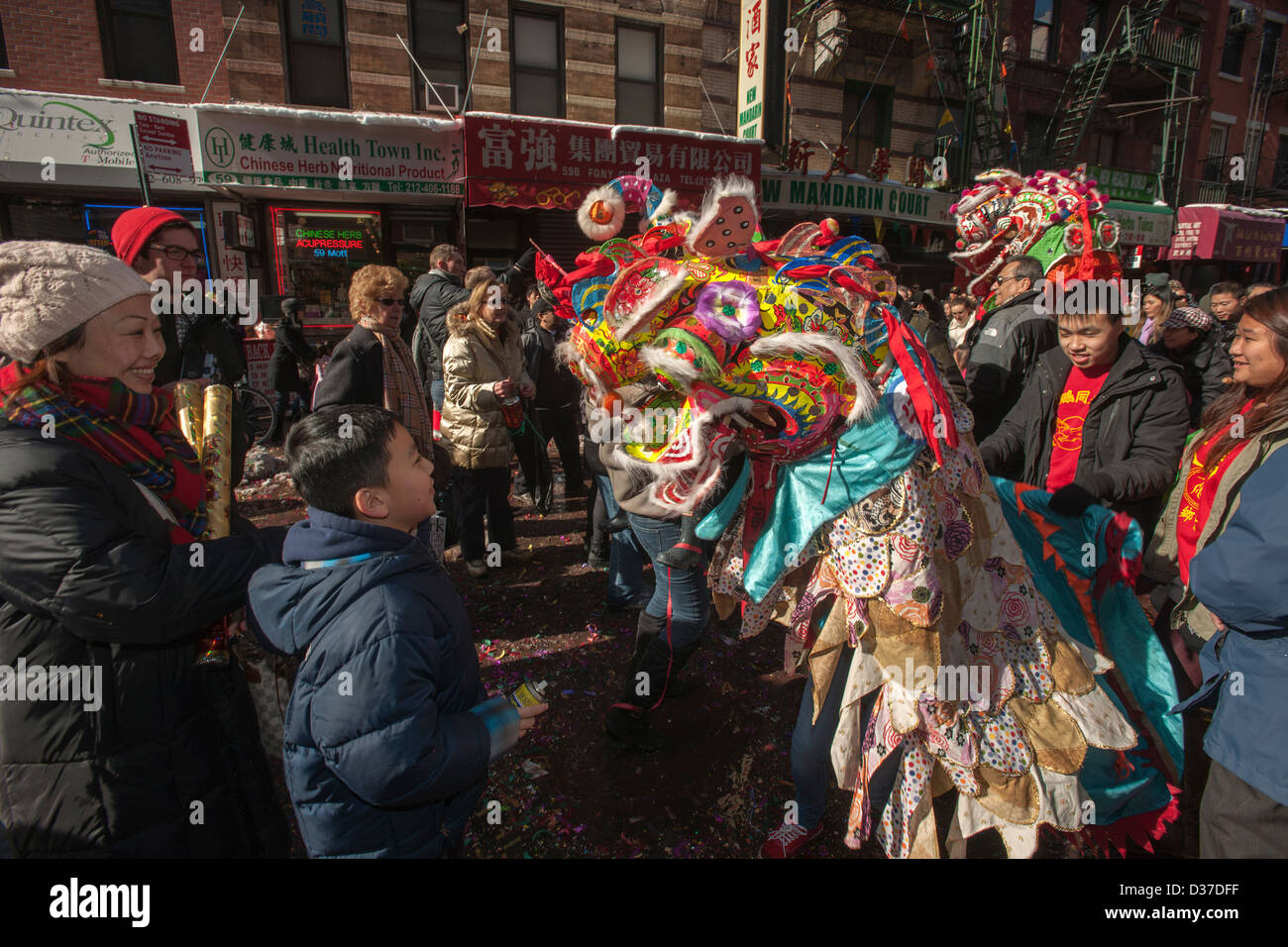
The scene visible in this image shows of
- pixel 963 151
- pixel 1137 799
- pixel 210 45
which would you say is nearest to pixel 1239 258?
pixel 963 151

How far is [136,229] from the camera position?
2.56m

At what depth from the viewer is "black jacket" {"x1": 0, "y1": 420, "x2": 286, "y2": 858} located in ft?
4.40

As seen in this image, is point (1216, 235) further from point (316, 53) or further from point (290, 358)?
point (290, 358)

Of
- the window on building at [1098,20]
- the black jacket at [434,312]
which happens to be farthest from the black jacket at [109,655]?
the window on building at [1098,20]

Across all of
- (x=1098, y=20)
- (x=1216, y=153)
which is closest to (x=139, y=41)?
(x=1098, y=20)

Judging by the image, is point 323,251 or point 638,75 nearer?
point 323,251

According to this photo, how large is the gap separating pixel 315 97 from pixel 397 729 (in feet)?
36.6

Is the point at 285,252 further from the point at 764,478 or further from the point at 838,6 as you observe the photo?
the point at 838,6

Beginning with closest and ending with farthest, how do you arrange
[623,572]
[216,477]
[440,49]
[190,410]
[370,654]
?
1. [370,654]
2. [216,477]
3. [190,410]
4. [623,572]
5. [440,49]

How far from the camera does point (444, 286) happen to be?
15.5 feet

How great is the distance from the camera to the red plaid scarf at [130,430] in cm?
143

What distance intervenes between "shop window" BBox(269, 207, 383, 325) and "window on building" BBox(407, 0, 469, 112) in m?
2.08

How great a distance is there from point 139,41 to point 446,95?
4.13 metres

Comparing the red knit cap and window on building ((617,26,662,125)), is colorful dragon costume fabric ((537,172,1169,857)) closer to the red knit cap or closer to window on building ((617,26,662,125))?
the red knit cap
